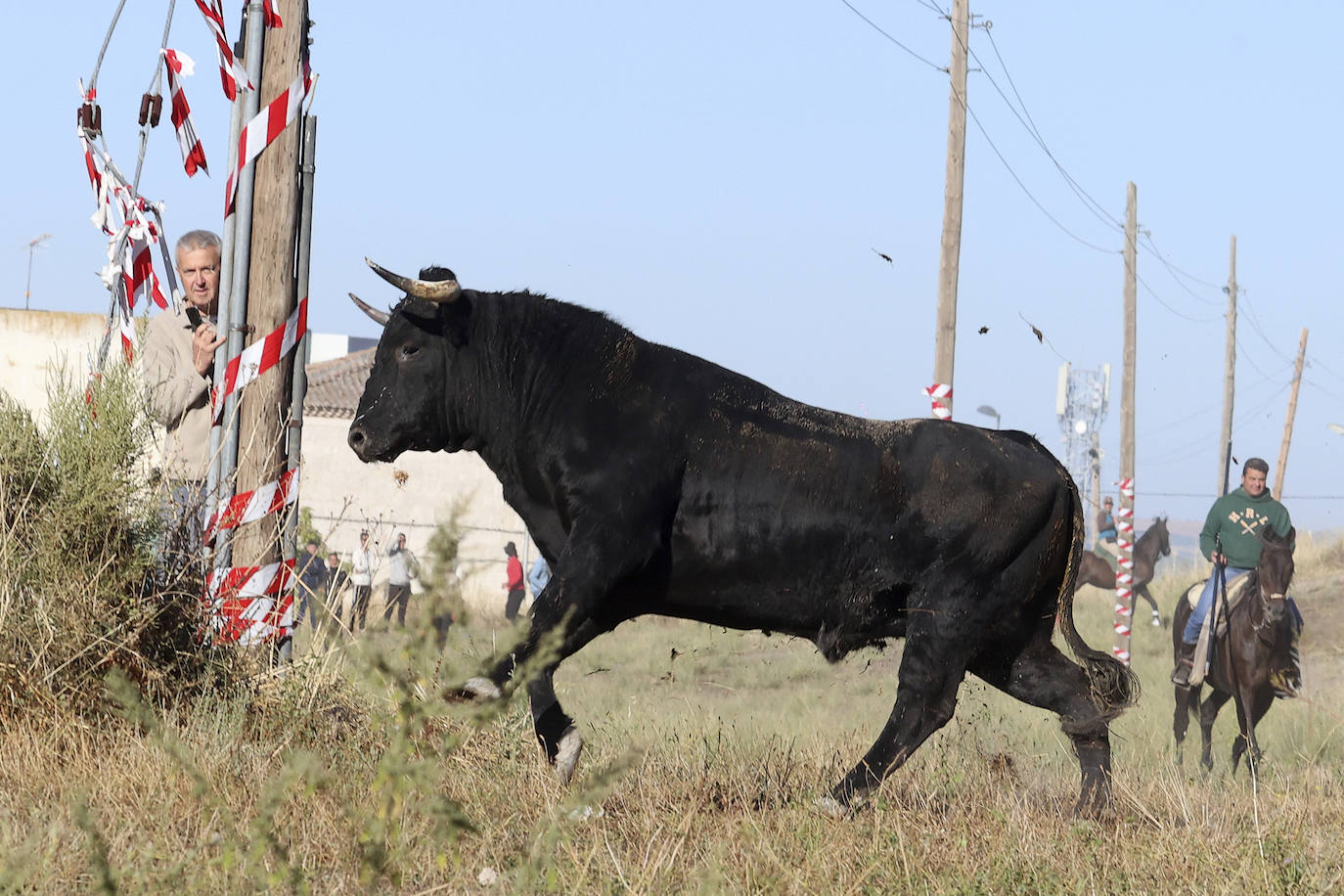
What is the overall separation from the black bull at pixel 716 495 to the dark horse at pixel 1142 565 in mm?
24388

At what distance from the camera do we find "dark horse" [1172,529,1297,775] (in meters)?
14.4

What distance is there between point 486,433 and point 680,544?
1.01m

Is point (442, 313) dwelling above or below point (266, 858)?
above

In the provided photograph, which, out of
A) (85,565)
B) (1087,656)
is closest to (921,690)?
(1087,656)

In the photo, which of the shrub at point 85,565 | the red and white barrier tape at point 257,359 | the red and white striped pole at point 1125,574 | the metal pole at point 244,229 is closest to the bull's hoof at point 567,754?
the shrub at point 85,565

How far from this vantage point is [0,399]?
6.50 m

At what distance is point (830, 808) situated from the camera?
19.2 feet

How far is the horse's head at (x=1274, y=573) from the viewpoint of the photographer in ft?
47.0

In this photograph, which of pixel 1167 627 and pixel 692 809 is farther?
pixel 1167 627

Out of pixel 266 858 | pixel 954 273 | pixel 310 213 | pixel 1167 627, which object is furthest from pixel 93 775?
pixel 1167 627

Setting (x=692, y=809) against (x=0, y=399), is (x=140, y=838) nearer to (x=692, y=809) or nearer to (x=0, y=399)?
(x=692, y=809)

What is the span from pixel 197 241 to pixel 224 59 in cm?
90

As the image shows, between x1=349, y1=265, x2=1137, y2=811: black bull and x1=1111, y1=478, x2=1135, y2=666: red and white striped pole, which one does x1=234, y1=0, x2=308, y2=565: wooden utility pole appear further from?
x1=1111, y1=478, x2=1135, y2=666: red and white striped pole

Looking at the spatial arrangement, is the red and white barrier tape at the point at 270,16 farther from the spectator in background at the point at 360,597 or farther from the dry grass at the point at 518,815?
the dry grass at the point at 518,815
